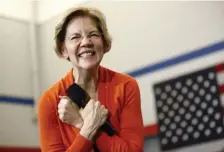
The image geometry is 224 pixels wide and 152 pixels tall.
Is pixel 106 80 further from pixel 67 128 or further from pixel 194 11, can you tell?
pixel 194 11

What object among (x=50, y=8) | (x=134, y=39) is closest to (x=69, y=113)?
(x=134, y=39)

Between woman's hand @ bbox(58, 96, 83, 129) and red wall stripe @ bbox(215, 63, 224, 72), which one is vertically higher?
red wall stripe @ bbox(215, 63, 224, 72)

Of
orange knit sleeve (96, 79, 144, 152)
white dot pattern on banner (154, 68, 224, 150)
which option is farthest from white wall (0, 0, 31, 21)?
orange knit sleeve (96, 79, 144, 152)

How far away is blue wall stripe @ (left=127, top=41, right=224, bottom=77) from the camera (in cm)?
243

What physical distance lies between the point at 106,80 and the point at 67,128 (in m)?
0.16

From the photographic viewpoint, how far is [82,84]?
1.05 meters

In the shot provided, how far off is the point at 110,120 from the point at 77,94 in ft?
0.34

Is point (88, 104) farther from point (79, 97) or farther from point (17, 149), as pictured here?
point (17, 149)

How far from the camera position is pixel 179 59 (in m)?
2.57

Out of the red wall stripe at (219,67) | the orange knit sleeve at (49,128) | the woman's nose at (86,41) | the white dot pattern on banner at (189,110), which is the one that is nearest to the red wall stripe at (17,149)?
the white dot pattern on banner at (189,110)

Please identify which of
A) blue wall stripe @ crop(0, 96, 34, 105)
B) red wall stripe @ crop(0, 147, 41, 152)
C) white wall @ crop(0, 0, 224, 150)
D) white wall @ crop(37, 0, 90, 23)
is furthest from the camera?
white wall @ crop(37, 0, 90, 23)

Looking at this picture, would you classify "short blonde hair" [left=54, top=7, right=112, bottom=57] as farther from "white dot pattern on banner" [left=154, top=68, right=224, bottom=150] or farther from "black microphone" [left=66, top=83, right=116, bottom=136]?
"white dot pattern on banner" [left=154, top=68, right=224, bottom=150]

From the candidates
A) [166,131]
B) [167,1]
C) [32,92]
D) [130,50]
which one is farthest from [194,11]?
[32,92]

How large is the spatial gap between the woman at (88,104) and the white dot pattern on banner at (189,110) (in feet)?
4.64
